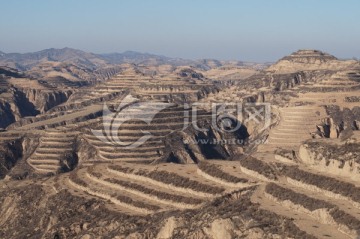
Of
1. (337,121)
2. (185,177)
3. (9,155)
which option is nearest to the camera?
(185,177)

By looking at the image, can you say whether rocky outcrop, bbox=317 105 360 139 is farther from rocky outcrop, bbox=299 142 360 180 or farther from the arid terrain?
rocky outcrop, bbox=299 142 360 180

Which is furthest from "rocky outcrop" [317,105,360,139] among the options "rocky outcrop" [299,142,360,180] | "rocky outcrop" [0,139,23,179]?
"rocky outcrop" [299,142,360,180]

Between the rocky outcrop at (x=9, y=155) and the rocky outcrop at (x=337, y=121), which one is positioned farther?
the rocky outcrop at (x=337, y=121)

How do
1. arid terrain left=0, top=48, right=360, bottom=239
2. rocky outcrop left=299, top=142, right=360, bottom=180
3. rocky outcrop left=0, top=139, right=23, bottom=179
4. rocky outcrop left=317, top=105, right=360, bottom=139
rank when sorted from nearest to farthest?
arid terrain left=0, top=48, right=360, bottom=239 < rocky outcrop left=299, top=142, right=360, bottom=180 < rocky outcrop left=0, top=139, right=23, bottom=179 < rocky outcrop left=317, top=105, right=360, bottom=139

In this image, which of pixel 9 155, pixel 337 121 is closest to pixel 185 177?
pixel 9 155

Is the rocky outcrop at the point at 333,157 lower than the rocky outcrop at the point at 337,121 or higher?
higher

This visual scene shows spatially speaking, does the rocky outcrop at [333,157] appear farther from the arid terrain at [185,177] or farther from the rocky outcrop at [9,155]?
the rocky outcrop at [9,155]

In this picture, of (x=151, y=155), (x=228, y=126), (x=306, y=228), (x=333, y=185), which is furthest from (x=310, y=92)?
(x=306, y=228)

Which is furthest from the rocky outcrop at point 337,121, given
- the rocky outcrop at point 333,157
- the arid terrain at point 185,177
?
the rocky outcrop at point 333,157

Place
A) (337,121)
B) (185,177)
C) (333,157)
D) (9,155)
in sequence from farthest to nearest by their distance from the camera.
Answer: (337,121) < (9,155) < (185,177) < (333,157)

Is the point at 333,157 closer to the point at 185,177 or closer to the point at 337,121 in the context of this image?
the point at 185,177

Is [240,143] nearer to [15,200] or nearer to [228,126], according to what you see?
[228,126]
